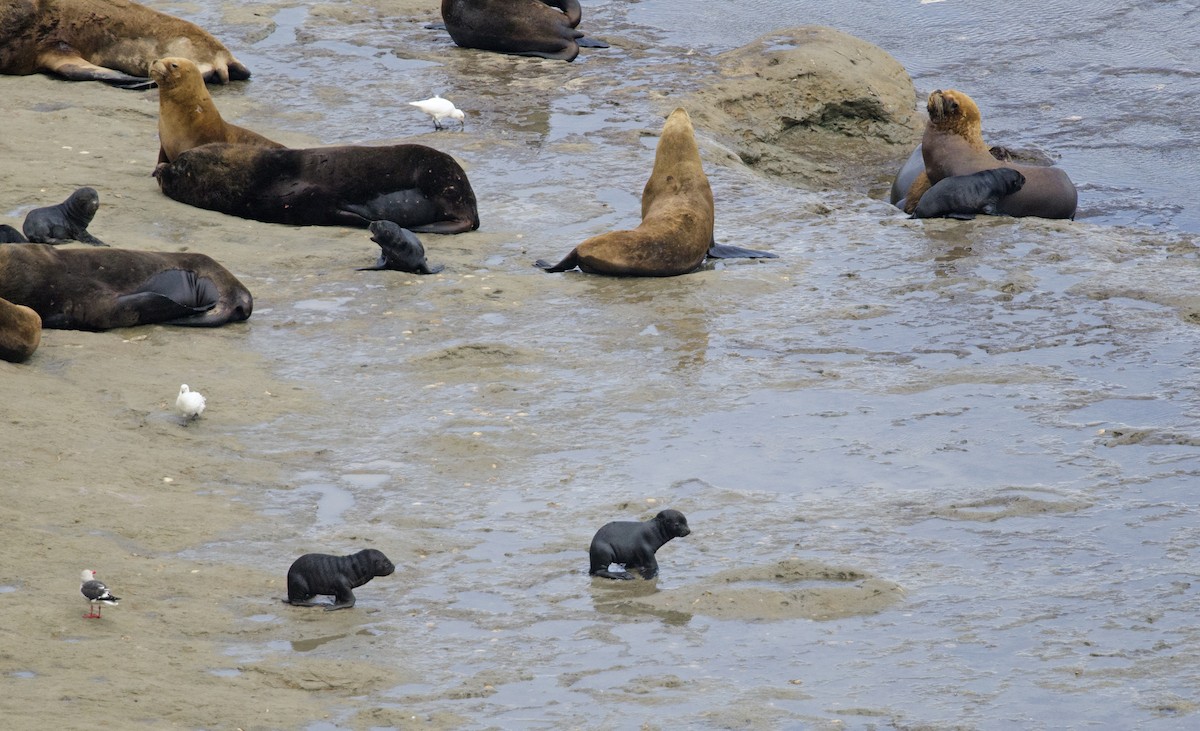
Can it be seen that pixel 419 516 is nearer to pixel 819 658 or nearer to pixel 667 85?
pixel 819 658

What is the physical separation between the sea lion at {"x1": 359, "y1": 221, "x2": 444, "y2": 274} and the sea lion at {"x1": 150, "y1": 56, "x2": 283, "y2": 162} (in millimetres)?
2287

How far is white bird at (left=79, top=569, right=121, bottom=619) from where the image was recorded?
4.51 meters

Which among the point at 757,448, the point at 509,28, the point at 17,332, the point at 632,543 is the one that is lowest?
the point at 757,448

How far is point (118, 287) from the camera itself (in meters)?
7.87

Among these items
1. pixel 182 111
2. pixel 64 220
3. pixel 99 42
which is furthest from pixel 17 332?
pixel 99 42

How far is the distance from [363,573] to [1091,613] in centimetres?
239

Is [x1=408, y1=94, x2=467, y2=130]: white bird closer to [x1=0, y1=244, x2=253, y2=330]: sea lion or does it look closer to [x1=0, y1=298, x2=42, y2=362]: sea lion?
[x1=0, y1=244, x2=253, y2=330]: sea lion

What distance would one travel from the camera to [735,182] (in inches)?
440

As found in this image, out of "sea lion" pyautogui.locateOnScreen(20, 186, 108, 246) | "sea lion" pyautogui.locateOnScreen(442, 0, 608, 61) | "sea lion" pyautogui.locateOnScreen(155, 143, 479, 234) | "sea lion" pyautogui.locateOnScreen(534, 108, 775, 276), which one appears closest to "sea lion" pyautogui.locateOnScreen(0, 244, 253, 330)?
"sea lion" pyautogui.locateOnScreen(20, 186, 108, 246)

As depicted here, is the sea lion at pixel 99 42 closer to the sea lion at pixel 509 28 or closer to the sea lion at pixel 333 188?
the sea lion at pixel 509 28

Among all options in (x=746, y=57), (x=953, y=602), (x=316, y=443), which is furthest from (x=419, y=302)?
(x=746, y=57)

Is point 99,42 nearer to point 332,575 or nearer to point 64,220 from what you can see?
point 64,220

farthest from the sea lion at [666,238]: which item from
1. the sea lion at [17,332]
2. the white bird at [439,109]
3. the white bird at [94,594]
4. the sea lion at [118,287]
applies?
the white bird at [94,594]

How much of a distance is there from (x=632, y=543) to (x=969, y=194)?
6373 millimetres
